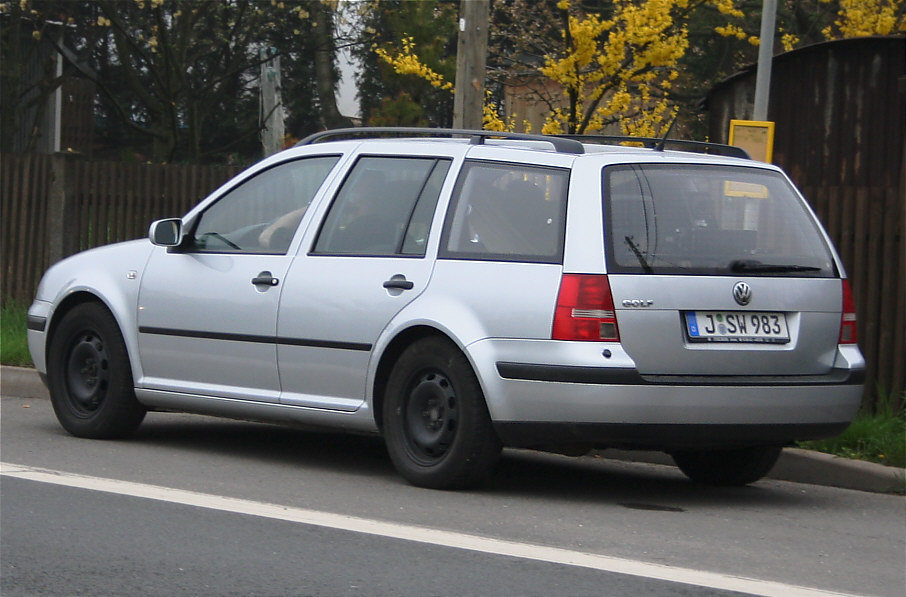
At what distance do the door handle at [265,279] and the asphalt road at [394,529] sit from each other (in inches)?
37.0

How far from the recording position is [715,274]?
6.61 metres

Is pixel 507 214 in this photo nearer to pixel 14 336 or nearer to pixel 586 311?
pixel 586 311

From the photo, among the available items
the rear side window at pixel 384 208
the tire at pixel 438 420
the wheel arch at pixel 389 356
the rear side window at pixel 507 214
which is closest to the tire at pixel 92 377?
the rear side window at pixel 384 208

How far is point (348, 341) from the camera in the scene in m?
7.19

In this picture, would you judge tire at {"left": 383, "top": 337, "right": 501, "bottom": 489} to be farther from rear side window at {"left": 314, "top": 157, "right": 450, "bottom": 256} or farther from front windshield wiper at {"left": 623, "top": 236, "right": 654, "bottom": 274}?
front windshield wiper at {"left": 623, "top": 236, "right": 654, "bottom": 274}

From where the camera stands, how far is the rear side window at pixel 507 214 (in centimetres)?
669

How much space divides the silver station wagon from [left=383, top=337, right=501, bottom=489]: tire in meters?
0.01

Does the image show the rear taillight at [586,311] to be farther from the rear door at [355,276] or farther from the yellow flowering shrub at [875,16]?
the yellow flowering shrub at [875,16]

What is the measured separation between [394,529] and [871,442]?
317 centimetres

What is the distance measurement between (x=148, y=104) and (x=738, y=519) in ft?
50.7

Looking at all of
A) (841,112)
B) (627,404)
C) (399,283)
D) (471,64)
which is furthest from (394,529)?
(841,112)

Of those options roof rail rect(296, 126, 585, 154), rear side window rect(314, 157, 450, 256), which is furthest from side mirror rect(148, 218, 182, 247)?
rear side window rect(314, 157, 450, 256)

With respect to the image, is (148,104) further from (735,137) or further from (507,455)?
(507,455)

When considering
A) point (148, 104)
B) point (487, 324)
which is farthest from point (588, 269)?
point (148, 104)
